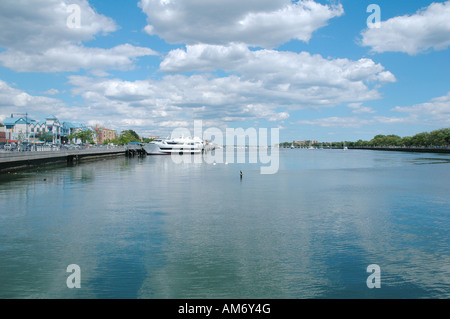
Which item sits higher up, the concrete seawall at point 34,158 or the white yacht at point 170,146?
the white yacht at point 170,146

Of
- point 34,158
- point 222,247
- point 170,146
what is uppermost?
point 170,146

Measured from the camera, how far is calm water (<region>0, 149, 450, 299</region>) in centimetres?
1122

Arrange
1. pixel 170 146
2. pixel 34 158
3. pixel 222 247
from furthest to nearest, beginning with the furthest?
pixel 170 146
pixel 34 158
pixel 222 247

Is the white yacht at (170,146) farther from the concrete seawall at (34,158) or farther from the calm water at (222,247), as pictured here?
the calm water at (222,247)

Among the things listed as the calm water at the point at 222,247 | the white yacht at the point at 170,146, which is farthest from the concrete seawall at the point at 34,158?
the white yacht at the point at 170,146

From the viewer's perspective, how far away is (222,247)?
49.8 ft

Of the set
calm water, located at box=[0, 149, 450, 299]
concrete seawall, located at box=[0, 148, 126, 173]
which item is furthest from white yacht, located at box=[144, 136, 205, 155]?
calm water, located at box=[0, 149, 450, 299]

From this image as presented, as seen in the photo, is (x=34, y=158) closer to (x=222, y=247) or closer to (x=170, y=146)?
(x=222, y=247)

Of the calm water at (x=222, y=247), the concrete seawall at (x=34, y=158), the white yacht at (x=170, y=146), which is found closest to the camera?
the calm water at (x=222, y=247)

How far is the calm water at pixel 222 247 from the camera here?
36.8 ft

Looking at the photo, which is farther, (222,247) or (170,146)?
(170,146)

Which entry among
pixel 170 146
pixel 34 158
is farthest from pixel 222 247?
pixel 170 146

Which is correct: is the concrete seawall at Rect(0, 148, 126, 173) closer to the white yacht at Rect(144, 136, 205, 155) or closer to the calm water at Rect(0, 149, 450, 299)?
the calm water at Rect(0, 149, 450, 299)
